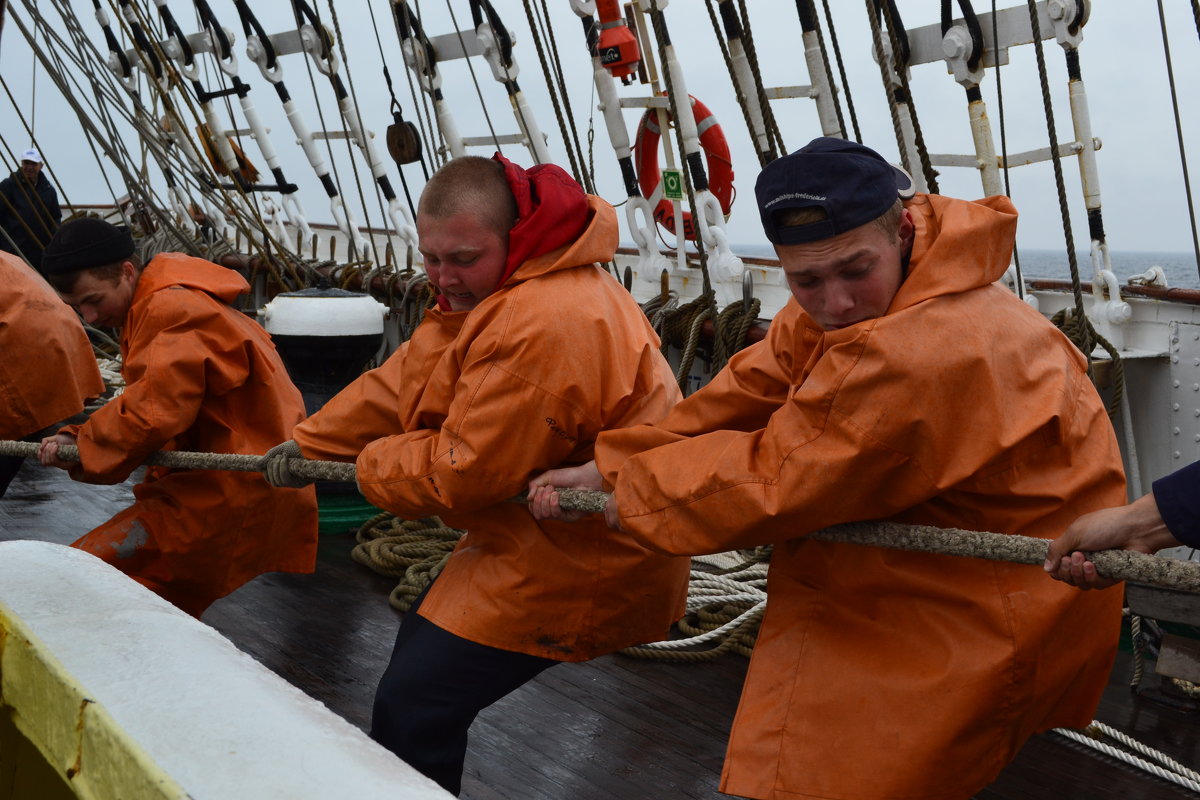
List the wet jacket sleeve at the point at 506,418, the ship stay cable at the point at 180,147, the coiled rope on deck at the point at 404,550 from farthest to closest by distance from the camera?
the ship stay cable at the point at 180,147 < the coiled rope on deck at the point at 404,550 < the wet jacket sleeve at the point at 506,418

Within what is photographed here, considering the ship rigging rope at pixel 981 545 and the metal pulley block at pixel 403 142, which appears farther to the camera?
the metal pulley block at pixel 403 142

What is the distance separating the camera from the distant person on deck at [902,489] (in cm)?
178

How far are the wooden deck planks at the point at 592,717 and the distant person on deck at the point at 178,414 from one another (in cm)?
46

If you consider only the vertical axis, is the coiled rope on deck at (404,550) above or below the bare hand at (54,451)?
below

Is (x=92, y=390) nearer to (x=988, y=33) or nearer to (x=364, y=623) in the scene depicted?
(x=364, y=623)

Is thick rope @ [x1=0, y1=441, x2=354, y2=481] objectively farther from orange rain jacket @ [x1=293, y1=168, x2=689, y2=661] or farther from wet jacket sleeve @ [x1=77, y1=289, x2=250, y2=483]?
orange rain jacket @ [x1=293, y1=168, x2=689, y2=661]

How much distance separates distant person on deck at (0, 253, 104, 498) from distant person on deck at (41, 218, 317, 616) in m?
0.55

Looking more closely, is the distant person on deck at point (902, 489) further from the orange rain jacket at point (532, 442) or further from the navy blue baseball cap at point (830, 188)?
the orange rain jacket at point (532, 442)

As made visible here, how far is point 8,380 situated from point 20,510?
166cm

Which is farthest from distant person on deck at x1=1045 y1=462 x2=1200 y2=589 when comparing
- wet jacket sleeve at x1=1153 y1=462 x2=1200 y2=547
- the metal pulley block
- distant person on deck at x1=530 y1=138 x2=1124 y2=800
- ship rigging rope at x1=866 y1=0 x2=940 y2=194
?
the metal pulley block

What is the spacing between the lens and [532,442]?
2342 millimetres

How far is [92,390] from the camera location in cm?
442

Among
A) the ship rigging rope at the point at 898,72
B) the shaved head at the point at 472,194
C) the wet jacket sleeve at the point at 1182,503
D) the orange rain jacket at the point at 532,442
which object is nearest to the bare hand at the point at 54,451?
the orange rain jacket at the point at 532,442

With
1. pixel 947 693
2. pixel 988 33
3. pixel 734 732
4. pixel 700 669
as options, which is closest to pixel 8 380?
pixel 700 669
